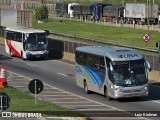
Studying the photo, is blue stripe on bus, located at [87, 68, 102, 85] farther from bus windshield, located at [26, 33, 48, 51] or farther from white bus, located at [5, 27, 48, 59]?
bus windshield, located at [26, 33, 48, 51]

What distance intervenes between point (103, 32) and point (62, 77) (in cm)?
5511

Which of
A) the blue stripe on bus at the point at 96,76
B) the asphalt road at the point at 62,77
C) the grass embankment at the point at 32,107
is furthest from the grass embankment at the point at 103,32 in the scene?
the grass embankment at the point at 32,107

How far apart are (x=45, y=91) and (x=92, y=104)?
5697mm

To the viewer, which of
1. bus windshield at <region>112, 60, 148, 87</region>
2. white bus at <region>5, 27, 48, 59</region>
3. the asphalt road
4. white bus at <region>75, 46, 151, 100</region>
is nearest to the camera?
the asphalt road

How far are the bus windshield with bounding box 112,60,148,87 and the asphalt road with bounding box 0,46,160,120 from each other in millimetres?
1007

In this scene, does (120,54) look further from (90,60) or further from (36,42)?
(36,42)

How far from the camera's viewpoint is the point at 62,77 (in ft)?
139

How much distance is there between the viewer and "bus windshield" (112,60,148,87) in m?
30.8

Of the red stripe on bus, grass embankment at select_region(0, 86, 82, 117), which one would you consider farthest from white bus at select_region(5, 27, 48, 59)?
grass embankment at select_region(0, 86, 82, 117)

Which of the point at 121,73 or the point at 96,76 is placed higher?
the point at 121,73

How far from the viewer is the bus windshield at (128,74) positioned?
30.8 m

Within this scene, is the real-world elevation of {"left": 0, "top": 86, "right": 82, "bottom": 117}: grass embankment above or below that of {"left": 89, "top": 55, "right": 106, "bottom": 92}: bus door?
below

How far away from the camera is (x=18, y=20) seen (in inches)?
3110

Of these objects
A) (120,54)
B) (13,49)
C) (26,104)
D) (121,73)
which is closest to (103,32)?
(13,49)
